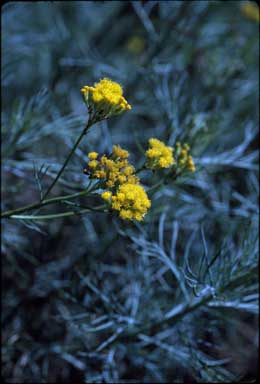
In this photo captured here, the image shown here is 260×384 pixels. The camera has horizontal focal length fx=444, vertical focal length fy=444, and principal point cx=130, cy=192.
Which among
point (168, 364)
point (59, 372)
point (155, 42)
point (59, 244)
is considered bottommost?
point (168, 364)

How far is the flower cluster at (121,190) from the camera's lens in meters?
1.00

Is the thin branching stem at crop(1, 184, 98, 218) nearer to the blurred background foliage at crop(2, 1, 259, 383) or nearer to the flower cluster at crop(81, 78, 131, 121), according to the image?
the blurred background foliage at crop(2, 1, 259, 383)

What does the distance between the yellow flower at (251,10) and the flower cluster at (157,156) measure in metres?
1.62

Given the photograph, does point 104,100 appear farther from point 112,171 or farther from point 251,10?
point 251,10

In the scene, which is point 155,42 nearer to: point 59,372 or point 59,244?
point 59,244

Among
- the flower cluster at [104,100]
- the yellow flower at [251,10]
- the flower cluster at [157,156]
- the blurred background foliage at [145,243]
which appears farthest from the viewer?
the yellow flower at [251,10]

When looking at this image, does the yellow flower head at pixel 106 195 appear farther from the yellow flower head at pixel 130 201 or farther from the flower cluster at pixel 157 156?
the flower cluster at pixel 157 156

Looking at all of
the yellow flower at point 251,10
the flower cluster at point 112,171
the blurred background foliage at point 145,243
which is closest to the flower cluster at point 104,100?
the flower cluster at point 112,171

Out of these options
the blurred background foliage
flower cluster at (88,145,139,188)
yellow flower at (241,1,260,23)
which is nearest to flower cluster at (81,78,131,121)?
flower cluster at (88,145,139,188)

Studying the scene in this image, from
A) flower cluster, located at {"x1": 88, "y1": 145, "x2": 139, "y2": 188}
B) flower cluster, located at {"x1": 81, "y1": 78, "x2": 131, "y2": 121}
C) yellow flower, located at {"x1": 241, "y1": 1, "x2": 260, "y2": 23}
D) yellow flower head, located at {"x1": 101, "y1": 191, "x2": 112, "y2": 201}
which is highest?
yellow flower, located at {"x1": 241, "y1": 1, "x2": 260, "y2": 23}

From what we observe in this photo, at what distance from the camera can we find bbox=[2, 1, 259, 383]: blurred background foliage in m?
1.51

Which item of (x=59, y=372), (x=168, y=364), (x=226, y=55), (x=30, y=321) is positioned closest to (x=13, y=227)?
(x=30, y=321)

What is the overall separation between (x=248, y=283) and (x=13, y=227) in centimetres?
106

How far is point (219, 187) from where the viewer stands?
2.39 m
